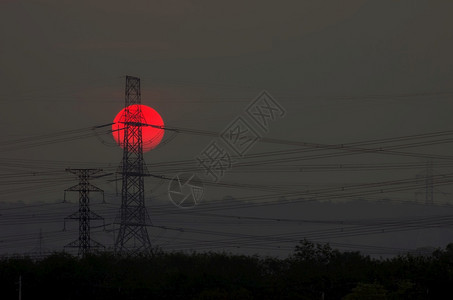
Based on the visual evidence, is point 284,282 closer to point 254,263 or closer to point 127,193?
point 127,193

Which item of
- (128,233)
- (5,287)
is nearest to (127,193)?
(128,233)

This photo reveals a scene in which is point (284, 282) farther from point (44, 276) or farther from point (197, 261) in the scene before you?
point (197, 261)

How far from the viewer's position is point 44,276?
267 ft

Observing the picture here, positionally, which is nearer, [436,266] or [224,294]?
[224,294]

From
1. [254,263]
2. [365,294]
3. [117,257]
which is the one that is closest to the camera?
[365,294]

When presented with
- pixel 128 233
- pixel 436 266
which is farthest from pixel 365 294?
pixel 128 233

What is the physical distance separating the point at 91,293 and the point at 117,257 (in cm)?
1455

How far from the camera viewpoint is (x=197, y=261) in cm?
11038

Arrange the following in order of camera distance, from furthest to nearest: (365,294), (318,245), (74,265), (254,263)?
1. (318,245)
2. (254,263)
3. (74,265)
4. (365,294)

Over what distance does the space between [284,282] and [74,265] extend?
22963 mm

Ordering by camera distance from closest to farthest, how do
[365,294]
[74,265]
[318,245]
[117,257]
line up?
[365,294] → [74,265] → [117,257] → [318,245]

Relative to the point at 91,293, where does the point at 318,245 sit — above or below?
above

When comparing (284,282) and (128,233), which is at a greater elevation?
(128,233)

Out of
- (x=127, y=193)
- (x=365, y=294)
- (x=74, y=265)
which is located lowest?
(x=365, y=294)
